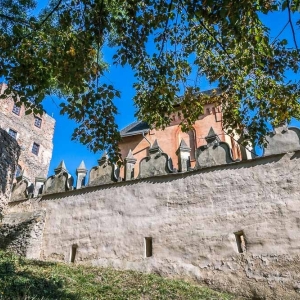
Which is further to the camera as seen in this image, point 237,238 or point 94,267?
point 94,267

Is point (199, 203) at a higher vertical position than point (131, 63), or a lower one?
lower

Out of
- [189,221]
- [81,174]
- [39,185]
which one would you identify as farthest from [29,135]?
[189,221]

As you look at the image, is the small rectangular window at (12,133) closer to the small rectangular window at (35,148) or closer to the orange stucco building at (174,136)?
the small rectangular window at (35,148)

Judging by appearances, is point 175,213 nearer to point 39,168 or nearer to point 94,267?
point 94,267

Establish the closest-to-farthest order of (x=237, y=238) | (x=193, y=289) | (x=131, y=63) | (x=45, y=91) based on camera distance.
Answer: (x=45, y=91) → (x=131, y=63) → (x=193, y=289) → (x=237, y=238)

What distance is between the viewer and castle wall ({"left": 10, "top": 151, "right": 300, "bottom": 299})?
8648 millimetres

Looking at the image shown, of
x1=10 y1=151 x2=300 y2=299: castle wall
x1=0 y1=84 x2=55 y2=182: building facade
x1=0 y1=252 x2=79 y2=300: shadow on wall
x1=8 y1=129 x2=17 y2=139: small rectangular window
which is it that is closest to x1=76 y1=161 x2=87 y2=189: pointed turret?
x1=10 y1=151 x2=300 y2=299: castle wall

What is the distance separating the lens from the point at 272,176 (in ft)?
31.1

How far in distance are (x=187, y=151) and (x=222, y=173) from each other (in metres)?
1.44

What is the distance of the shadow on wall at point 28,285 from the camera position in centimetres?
582

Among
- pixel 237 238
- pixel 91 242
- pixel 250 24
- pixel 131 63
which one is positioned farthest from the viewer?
pixel 91 242

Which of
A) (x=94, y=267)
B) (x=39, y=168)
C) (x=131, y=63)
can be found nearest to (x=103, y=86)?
(x=131, y=63)

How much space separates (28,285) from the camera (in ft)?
20.8

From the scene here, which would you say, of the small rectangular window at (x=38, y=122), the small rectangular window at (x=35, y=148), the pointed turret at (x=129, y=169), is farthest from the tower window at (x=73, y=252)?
the small rectangular window at (x=38, y=122)
